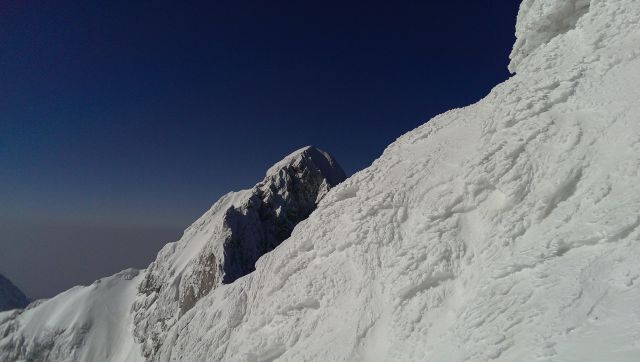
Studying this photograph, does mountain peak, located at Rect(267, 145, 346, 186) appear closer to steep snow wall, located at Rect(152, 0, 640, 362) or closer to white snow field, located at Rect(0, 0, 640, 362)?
white snow field, located at Rect(0, 0, 640, 362)

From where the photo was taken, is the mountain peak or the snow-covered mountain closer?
the mountain peak

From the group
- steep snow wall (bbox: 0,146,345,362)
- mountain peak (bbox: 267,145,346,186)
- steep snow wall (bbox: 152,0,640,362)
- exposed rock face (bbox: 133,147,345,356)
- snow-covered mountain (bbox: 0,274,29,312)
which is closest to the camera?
steep snow wall (bbox: 152,0,640,362)

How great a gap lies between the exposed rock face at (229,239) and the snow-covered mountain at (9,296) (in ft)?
360

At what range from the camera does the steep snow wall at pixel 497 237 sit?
7.62m

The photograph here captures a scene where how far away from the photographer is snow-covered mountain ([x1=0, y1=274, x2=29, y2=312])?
461 feet

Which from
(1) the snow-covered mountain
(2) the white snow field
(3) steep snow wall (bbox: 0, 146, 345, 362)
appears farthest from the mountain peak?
(1) the snow-covered mountain

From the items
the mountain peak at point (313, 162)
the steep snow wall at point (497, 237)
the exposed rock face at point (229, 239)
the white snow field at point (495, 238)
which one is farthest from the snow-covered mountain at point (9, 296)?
the steep snow wall at point (497, 237)

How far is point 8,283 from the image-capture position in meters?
151

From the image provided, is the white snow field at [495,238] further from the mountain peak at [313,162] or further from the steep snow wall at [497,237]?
the mountain peak at [313,162]

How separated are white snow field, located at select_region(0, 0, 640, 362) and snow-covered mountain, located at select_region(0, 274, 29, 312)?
164 meters

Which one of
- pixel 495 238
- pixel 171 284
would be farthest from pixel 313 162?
pixel 495 238

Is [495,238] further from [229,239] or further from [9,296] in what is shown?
[9,296]

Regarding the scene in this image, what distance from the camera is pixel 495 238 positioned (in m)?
11.1

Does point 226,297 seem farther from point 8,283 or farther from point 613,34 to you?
point 8,283
